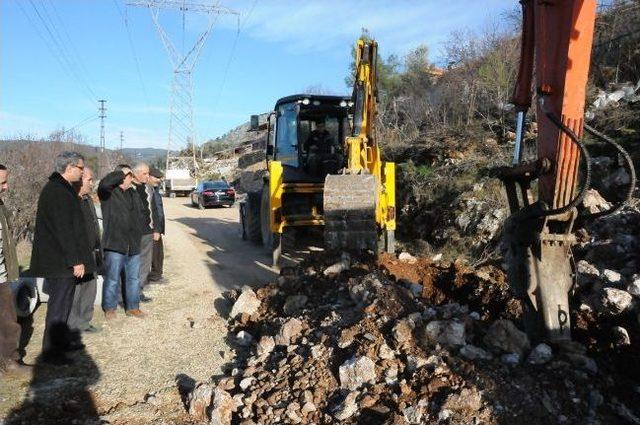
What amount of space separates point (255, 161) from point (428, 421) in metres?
35.7

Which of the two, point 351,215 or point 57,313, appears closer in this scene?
point 57,313

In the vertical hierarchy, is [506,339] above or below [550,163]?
below

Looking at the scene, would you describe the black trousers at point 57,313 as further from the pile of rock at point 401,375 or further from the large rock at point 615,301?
the large rock at point 615,301

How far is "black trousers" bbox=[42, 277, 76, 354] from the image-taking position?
15.5 feet

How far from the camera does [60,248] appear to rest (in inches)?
183

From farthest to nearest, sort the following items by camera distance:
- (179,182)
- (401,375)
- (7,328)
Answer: (179,182) < (7,328) < (401,375)

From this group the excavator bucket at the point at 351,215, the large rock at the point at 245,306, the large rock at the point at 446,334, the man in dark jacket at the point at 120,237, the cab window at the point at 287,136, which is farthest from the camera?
the cab window at the point at 287,136

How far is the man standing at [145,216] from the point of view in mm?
6451

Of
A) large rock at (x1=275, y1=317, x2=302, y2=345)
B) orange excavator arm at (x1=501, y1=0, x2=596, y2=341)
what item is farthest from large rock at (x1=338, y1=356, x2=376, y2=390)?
orange excavator arm at (x1=501, y1=0, x2=596, y2=341)

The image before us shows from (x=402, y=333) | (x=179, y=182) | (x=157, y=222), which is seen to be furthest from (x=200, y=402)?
(x=179, y=182)

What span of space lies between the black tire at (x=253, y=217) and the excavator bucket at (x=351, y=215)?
4.04 metres

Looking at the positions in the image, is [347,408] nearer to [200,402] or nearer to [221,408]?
[221,408]

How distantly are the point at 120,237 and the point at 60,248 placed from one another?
1179 millimetres

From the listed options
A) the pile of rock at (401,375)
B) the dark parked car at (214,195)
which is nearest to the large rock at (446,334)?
the pile of rock at (401,375)
